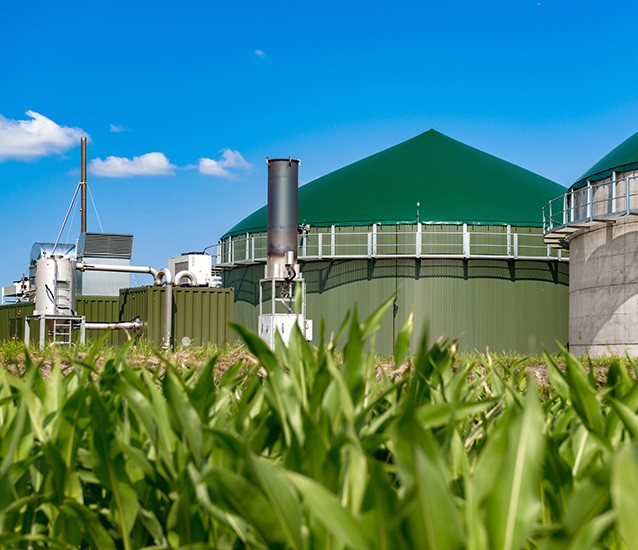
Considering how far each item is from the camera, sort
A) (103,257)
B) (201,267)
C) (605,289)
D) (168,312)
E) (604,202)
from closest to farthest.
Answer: (168,312), (605,289), (604,202), (103,257), (201,267)

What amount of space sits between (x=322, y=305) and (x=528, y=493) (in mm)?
33959

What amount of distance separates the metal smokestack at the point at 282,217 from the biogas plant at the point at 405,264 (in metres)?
0.04

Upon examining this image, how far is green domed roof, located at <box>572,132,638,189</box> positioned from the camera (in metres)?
26.8

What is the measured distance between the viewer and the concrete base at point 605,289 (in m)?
25.7

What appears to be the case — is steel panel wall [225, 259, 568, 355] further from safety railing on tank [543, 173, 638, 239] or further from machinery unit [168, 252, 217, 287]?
safety railing on tank [543, 173, 638, 239]

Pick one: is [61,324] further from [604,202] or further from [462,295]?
[604,202]

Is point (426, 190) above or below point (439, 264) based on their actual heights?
above

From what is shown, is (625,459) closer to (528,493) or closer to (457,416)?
(528,493)

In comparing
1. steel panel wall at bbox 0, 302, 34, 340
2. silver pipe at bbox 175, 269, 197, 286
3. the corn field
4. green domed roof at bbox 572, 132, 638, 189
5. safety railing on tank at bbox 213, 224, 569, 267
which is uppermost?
green domed roof at bbox 572, 132, 638, 189

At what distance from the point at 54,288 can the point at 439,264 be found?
1592 centimetres

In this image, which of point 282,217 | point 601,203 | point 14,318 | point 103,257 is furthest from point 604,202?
point 14,318

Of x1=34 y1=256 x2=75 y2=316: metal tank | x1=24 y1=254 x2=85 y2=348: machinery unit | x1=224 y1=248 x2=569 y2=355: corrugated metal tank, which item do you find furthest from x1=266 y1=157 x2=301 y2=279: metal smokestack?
x1=224 y1=248 x2=569 y2=355: corrugated metal tank

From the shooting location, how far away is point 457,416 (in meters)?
2.01

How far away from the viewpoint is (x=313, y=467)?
154 cm
